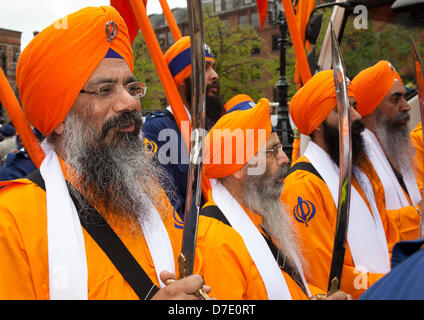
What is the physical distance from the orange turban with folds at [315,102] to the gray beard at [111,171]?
1.73 meters

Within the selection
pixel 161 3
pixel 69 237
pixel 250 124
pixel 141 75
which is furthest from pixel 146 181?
pixel 141 75

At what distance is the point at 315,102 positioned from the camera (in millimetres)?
3297

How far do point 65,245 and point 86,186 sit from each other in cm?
34

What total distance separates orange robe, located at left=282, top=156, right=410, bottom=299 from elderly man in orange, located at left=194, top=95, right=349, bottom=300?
181 millimetres

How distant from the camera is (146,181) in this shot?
6.57 feet

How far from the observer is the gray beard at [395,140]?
4125 mm

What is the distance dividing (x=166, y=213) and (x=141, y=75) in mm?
3288

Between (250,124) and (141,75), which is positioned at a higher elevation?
(141,75)

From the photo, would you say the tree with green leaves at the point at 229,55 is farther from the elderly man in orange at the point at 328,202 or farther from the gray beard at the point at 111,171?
the gray beard at the point at 111,171

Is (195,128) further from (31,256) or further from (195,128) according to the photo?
(31,256)

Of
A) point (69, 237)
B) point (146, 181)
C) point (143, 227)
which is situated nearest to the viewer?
point (69, 237)

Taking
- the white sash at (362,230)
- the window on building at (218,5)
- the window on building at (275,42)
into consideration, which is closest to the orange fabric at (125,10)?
the white sash at (362,230)
